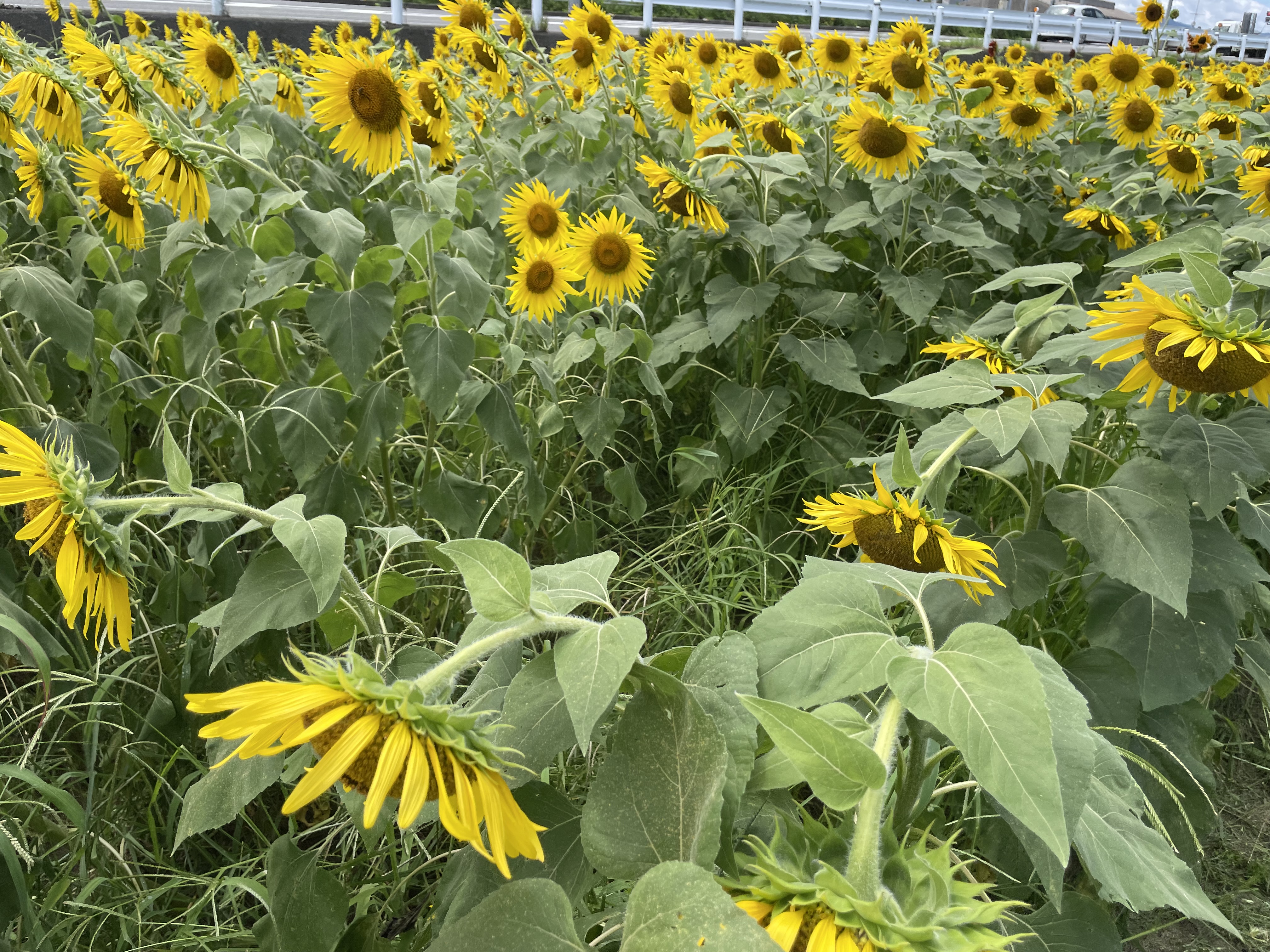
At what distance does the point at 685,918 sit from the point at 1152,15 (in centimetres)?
730

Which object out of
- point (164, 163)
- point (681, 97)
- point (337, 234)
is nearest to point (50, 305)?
point (164, 163)

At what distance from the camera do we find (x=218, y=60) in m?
2.85

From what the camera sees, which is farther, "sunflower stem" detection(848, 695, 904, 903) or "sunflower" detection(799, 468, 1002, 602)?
"sunflower" detection(799, 468, 1002, 602)

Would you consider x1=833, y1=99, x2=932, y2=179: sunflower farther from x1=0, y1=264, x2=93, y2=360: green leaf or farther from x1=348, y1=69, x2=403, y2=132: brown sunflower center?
x1=0, y1=264, x2=93, y2=360: green leaf

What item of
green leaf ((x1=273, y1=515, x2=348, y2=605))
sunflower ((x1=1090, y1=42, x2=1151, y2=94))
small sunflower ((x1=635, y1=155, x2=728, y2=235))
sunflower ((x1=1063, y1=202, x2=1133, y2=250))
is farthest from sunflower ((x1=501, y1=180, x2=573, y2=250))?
sunflower ((x1=1090, y1=42, x2=1151, y2=94))

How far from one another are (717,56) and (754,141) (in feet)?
6.52

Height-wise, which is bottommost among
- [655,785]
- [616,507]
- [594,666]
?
[616,507]

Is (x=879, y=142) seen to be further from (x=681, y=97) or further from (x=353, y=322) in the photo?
(x=353, y=322)

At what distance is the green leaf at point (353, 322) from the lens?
6.07ft

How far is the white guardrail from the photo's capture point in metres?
13.7

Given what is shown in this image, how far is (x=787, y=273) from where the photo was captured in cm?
279

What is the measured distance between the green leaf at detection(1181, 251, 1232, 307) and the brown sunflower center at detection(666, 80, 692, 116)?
2160mm

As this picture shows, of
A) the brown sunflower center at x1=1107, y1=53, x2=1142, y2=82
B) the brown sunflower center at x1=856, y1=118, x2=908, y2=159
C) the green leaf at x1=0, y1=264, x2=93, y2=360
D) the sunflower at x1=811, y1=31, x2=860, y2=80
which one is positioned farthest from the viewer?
the brown sunflower center at x1=1107, y1=53, x2=1142, y2=82

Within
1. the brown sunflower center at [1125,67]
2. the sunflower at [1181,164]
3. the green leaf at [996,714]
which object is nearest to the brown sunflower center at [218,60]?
the green leaf at [996,714]
